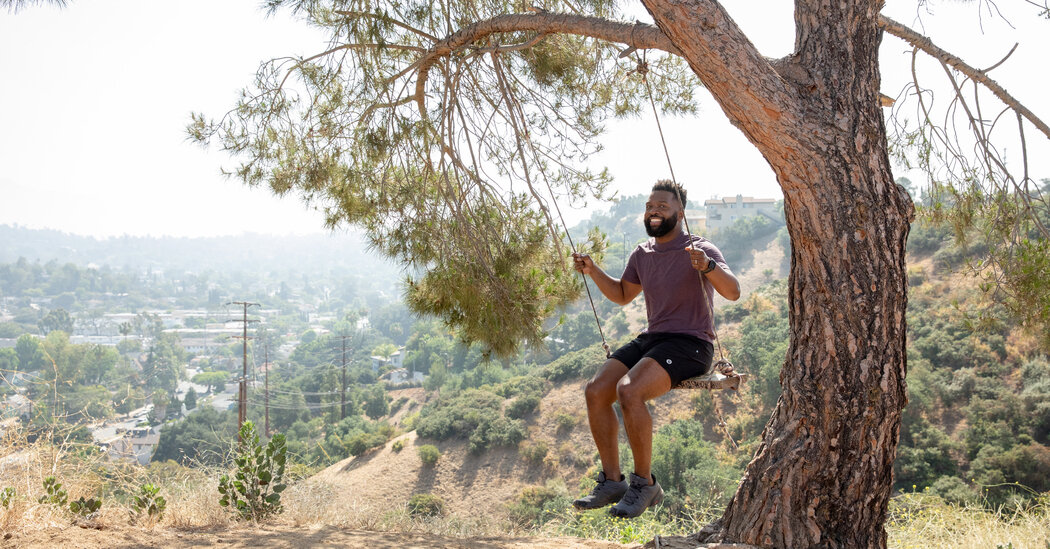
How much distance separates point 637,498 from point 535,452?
23.2 m

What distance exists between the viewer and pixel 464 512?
22797 millimetres

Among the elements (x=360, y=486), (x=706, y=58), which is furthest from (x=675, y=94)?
(x=360, y=486)

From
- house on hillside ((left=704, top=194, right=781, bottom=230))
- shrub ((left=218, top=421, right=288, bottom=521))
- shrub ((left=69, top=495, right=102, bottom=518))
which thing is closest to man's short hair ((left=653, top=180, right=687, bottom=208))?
shrub ((left=218, top=421, right=288, bottom=521))

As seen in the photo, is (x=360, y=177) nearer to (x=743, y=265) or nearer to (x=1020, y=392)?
(x=1020, y=392)

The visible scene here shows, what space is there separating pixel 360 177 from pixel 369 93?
0.58 meters

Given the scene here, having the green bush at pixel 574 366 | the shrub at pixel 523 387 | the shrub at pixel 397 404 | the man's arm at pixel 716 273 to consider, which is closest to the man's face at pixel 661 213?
the man's arm at pixel 716 273

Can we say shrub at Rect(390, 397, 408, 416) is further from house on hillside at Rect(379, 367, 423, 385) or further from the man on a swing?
the man on a swing

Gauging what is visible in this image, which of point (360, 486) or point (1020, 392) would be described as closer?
point (1020, 392)

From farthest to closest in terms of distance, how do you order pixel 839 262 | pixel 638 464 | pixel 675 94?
pixel 675 94, pixel 638 464, pixel 839 262

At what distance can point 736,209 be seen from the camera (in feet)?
211

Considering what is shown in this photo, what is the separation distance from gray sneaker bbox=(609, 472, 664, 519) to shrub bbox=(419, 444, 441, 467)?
78.8 feet

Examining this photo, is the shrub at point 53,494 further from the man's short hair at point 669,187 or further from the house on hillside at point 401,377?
the house on hillside at point 401,377

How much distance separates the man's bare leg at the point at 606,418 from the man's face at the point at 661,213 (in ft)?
2.12

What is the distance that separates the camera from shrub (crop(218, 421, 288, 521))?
11.5ft
